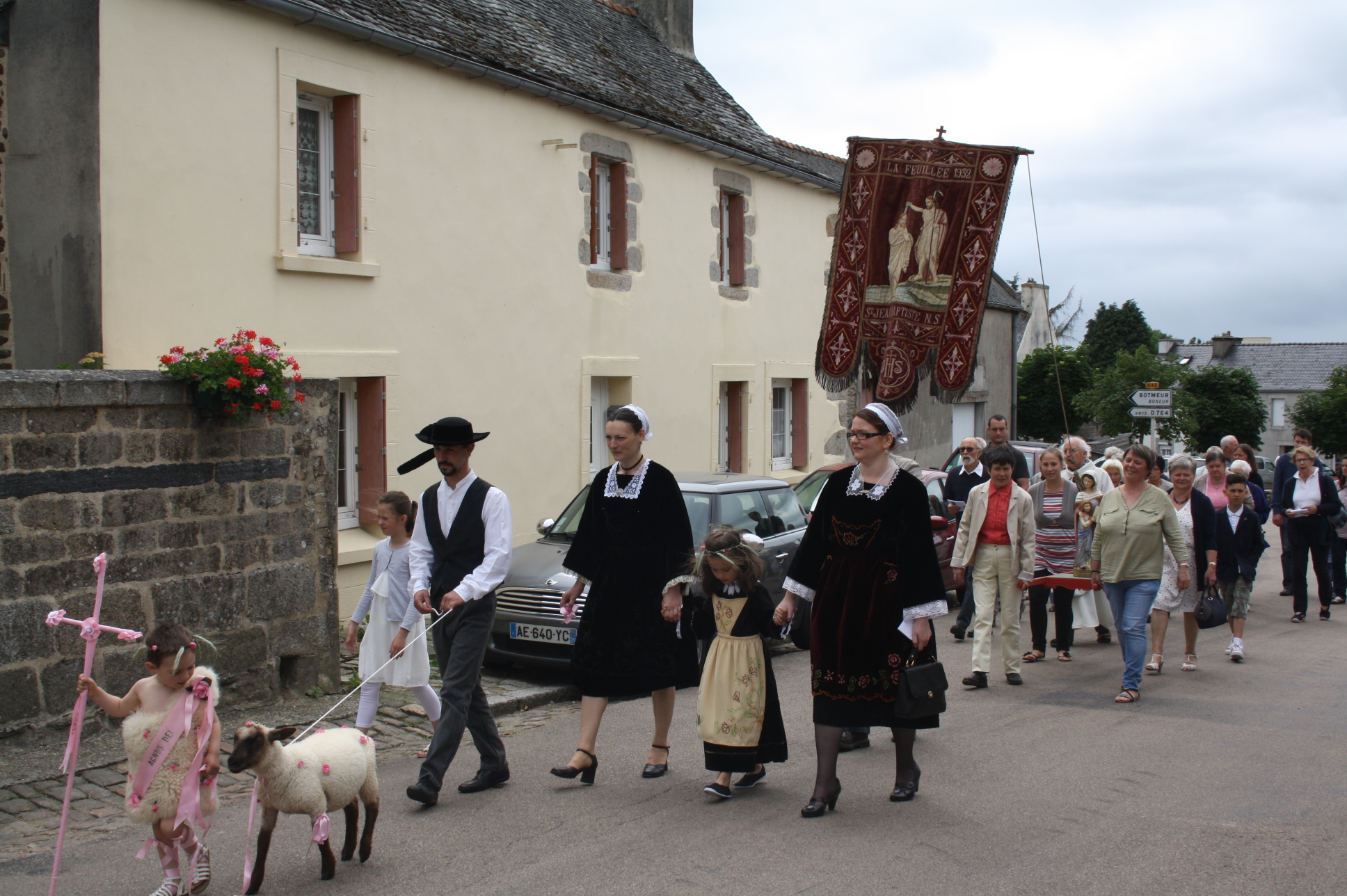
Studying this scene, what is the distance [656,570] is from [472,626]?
38.3 inches

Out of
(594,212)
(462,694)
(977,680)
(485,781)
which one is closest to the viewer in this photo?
(462,694)

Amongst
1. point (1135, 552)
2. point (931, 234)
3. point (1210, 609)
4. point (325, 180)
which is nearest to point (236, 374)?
point (325, 180)

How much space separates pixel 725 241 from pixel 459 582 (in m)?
12.4

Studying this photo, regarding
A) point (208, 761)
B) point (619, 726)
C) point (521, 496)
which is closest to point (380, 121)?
point (521, 496)

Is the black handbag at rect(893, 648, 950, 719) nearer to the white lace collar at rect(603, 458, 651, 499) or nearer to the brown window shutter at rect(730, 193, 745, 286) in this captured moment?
the white lace collar at rect(603, 458, 651, 499)

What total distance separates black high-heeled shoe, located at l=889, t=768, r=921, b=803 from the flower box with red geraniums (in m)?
4.37

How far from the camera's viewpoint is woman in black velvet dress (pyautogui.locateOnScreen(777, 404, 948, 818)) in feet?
17.9

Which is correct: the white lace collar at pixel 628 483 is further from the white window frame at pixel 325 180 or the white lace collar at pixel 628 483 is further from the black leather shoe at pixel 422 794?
the white window frame at pixel 325 180

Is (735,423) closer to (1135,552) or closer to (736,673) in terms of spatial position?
(1135,552)

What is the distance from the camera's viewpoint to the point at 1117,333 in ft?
159

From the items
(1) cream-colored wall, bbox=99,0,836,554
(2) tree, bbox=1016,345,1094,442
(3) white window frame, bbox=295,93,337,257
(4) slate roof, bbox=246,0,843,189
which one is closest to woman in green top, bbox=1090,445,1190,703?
(1) cream-colored wall, bbox=99,0,836,554

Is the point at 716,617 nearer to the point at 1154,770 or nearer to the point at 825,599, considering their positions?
the point at 825,599

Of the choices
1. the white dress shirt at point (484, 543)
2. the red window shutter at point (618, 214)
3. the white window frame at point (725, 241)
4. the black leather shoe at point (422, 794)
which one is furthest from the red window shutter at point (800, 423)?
the black leather shoe at point (422, 794)

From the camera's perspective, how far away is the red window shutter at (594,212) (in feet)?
48.0
